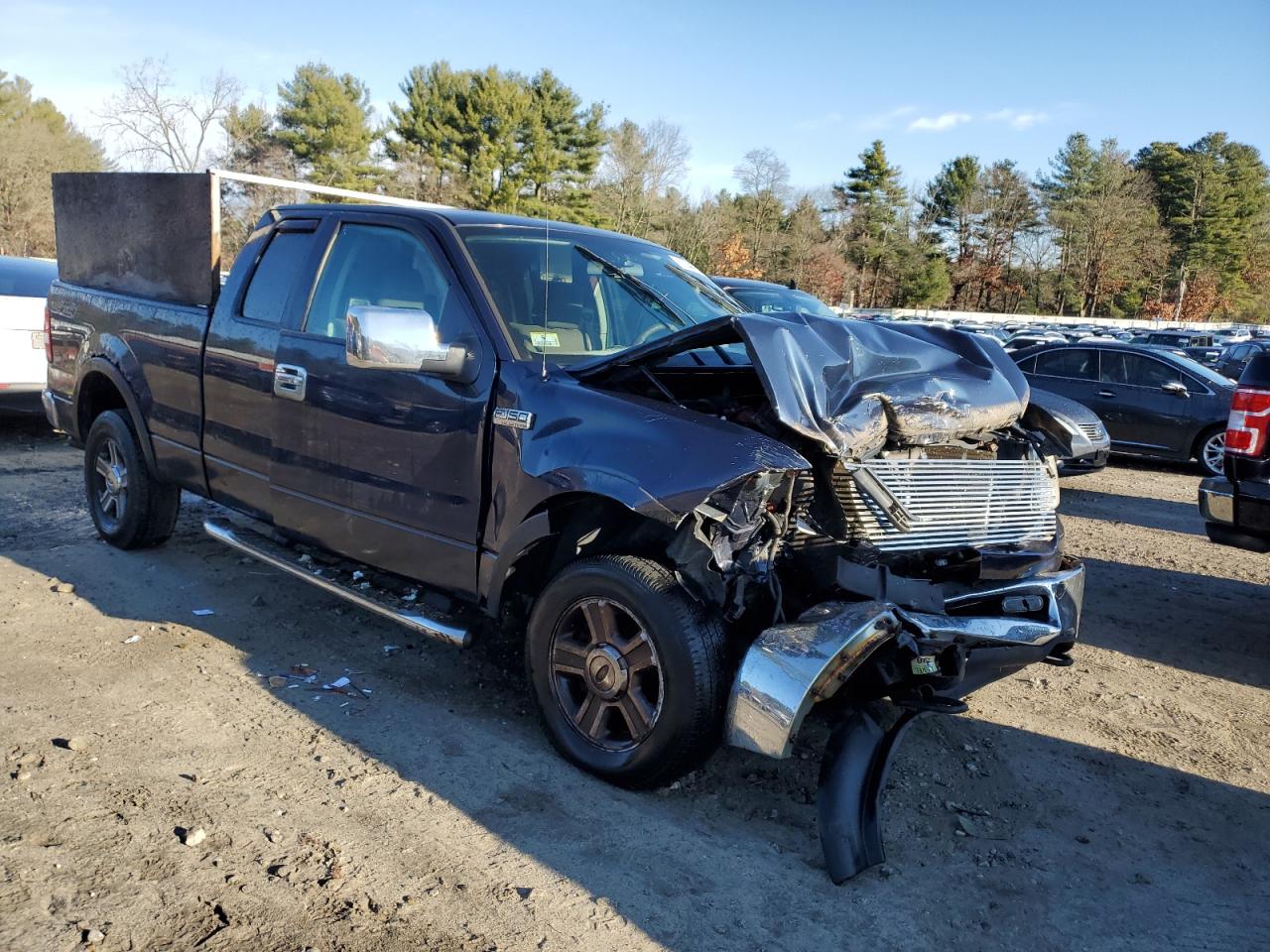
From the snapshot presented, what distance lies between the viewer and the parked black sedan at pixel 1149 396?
1174cm

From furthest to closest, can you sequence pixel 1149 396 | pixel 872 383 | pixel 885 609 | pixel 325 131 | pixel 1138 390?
1. pixel 325 131
2. pixel 1138 390
3. pixel 1149 396
4. pixel 872 383
5. pixel 885 609

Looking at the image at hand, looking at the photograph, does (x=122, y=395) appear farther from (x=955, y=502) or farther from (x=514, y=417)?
(x=955, y=502)

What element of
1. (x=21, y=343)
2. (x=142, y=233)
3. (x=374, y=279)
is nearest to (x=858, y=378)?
(x=374, y=279)

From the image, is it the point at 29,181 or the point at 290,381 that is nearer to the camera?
the point at 290,381

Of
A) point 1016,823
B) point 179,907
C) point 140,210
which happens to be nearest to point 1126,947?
point 1016,823

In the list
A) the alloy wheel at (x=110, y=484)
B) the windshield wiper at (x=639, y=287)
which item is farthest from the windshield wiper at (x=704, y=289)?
the alloy wheel at (x=110, y=484)

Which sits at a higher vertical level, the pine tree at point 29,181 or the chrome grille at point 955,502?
the pine tree at point 29,181

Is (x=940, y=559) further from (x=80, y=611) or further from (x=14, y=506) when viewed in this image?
(x=14, y=506)

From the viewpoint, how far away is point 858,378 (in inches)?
136

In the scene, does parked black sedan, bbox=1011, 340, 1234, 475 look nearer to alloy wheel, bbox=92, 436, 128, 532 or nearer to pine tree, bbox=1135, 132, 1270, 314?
alloy wheel, bbox=92, 436, 128, 532

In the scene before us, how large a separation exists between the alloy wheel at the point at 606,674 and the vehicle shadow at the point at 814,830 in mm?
220

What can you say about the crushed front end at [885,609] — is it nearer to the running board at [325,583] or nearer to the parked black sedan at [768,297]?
the running board at [325,583]

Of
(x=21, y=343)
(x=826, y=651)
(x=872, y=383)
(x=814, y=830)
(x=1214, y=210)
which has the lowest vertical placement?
(x=814, y=830)

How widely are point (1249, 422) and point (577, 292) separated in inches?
136
